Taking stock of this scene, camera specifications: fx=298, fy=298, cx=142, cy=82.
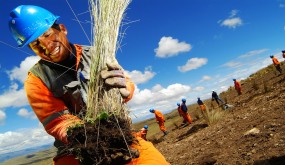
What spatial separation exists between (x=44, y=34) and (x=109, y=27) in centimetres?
70

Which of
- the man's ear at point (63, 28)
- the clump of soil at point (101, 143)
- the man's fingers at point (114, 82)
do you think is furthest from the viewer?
the man's ear at point (63, 28)

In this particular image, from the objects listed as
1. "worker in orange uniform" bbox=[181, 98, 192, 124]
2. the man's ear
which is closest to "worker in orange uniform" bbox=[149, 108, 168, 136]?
"worker in orange uniform" bbox=[181, 98, 192, 124]

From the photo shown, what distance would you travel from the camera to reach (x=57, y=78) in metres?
2.92

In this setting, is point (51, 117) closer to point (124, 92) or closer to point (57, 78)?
point (57, 78)

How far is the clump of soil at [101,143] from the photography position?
2461 millimetres

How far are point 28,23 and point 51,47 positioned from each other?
342mm

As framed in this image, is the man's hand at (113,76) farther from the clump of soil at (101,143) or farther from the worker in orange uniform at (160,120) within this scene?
the worker in orange uniform at (160,120)

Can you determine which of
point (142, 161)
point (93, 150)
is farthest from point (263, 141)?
point (93, 150)

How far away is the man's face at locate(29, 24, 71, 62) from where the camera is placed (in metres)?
3.04

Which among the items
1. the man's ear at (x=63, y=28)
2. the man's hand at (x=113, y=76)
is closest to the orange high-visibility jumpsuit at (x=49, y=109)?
the man's hand at (x=113, y=76)

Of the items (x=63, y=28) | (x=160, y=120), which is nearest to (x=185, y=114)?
(x=160, y=120)

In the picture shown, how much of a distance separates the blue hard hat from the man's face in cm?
6

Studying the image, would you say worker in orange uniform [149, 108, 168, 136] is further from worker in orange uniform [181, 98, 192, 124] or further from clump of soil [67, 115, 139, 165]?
clump of soil [67, 115, 139, 165]

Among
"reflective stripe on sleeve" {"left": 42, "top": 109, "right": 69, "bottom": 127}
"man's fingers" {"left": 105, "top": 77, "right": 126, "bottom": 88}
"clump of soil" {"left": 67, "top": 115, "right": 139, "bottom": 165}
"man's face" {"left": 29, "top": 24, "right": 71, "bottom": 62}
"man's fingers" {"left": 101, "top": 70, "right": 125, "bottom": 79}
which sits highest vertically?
"man's face" {"left": 29, "top": 24, "right": 71, "bottom": 62}
